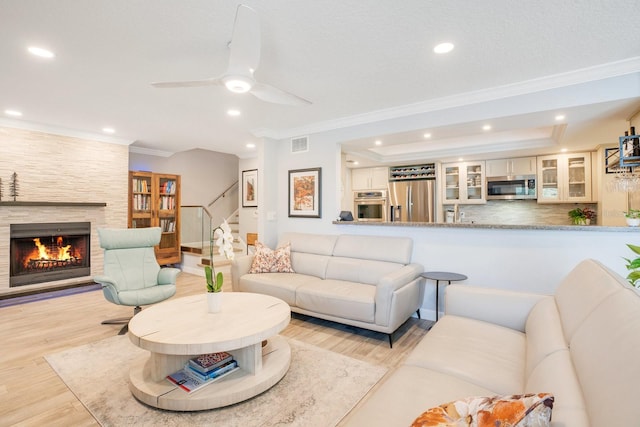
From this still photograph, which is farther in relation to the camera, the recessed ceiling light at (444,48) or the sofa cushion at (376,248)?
the sofa cushion at (376,248)

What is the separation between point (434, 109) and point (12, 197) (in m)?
5.88

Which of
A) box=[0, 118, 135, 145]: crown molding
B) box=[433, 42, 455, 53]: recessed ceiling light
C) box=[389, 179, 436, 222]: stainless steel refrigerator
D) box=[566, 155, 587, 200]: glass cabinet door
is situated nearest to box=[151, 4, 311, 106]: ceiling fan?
box=[433, 42, 455, 53]: recessed ceiling light

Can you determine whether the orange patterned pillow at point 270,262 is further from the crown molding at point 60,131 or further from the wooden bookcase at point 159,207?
the crown molding at point 60,131

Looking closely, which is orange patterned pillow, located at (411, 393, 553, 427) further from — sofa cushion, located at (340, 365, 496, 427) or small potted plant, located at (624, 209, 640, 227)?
small potted plant, located at (624, 209, 640, 227)

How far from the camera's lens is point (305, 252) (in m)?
4.29

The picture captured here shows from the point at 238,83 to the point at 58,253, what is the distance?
16.0 feet

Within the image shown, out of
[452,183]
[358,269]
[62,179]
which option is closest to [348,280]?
[358,269]

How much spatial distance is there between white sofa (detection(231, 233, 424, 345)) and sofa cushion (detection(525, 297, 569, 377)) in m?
1.17

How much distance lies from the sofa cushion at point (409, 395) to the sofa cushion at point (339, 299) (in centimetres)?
137

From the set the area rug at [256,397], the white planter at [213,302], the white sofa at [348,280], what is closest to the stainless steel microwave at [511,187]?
the white sofa at [348,280]

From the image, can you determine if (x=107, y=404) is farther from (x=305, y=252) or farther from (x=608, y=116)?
(x=608, y=116)

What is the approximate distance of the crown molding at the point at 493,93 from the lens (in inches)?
103

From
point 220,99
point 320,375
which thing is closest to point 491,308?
point 320,375

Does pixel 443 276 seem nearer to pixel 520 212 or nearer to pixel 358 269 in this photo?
pixel 358 269
